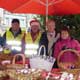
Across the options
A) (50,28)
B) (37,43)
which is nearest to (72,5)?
(50,28)

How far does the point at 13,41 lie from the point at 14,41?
20 mm

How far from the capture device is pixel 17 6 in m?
9.14

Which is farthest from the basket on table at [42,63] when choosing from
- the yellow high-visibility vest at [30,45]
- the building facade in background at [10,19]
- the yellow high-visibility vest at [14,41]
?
the building facade in background at [10,19]

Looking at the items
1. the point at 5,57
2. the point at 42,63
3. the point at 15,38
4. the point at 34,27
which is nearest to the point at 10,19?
the point at 15,38

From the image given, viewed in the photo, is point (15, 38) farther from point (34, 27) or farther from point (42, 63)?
point (42, 63)

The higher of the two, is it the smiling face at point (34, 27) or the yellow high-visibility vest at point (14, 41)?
the smiling face at point (34, 27)

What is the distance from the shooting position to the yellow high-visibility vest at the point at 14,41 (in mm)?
6574

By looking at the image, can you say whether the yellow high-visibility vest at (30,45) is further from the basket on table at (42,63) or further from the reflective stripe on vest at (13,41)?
the basket on table at (42,63)

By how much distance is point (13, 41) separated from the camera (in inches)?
263

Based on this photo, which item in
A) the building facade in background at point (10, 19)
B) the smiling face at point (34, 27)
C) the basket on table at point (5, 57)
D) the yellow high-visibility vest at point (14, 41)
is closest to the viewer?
the basket on table at point (5, 57)

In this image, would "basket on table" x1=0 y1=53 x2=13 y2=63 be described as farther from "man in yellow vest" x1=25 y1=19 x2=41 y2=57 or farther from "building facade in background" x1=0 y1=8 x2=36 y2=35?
"building facade in background" x1=0 y1=8 x2=36 y2=35

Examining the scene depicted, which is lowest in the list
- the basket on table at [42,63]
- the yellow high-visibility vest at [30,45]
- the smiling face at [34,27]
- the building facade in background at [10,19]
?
the basket on table at [42,63]

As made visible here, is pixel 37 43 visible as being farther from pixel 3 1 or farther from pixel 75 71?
pixel 3 1

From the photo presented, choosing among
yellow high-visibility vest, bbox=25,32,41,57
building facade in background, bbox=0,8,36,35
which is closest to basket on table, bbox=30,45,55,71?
yellow high-visibility vest, bbox=25,32,41,57
